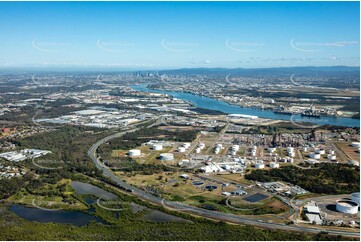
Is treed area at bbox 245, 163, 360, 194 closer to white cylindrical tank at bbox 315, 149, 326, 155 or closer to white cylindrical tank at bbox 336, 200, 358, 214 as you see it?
white cylindrical tank at bbox 336, 200, 358, 214

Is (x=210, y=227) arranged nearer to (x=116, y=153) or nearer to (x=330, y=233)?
(x=330, y=233)

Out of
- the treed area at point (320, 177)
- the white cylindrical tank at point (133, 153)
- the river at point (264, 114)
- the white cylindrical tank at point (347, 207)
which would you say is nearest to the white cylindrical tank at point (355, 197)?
the white cylindrical tank at point (347, 207)

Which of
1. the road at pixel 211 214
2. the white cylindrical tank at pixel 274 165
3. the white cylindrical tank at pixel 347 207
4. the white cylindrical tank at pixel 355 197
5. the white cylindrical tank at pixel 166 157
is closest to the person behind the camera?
the road at pixel 211 214

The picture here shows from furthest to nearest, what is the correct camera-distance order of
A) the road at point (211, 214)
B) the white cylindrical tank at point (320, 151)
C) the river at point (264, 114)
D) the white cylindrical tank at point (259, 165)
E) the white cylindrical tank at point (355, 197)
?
1. the river at point (264, 114)
2. the white cylindrical tank at point (320, 151)
3. the white cylindrical tank at point (259, 165)
4. the white cylindrical tank at point (355, 197)
5. the road at point (211, 214)

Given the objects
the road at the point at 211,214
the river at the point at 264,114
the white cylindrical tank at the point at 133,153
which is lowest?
the road at the point at 211,214

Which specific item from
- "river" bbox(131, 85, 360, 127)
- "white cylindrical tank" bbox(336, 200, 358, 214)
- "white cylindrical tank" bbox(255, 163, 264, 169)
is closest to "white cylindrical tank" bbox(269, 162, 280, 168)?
"white cylindrical tank" bbox(255, 163, 264, 169)

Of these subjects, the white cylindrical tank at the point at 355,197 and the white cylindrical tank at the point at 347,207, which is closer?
the white cylindrical tank at the point at 347,207

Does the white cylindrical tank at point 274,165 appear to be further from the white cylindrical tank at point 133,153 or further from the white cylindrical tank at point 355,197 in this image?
the white cylindrical tank at point 133,153

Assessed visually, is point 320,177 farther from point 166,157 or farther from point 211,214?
point 166,157

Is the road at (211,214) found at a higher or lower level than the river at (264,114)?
lower

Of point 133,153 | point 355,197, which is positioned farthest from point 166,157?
point 355,197

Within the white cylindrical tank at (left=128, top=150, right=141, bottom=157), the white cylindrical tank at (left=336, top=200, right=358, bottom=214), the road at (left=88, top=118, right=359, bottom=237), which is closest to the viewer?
the road at (left=88, top=118, right=359, bottom=237)

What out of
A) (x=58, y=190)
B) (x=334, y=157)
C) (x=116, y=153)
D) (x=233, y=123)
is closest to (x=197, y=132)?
(x=233, y=123)

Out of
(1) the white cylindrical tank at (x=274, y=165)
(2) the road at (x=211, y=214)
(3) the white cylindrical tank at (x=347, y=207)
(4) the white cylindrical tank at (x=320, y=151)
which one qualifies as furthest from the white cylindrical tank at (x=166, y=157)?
(3) the white cylindrical tank at (x=347, y=207)
